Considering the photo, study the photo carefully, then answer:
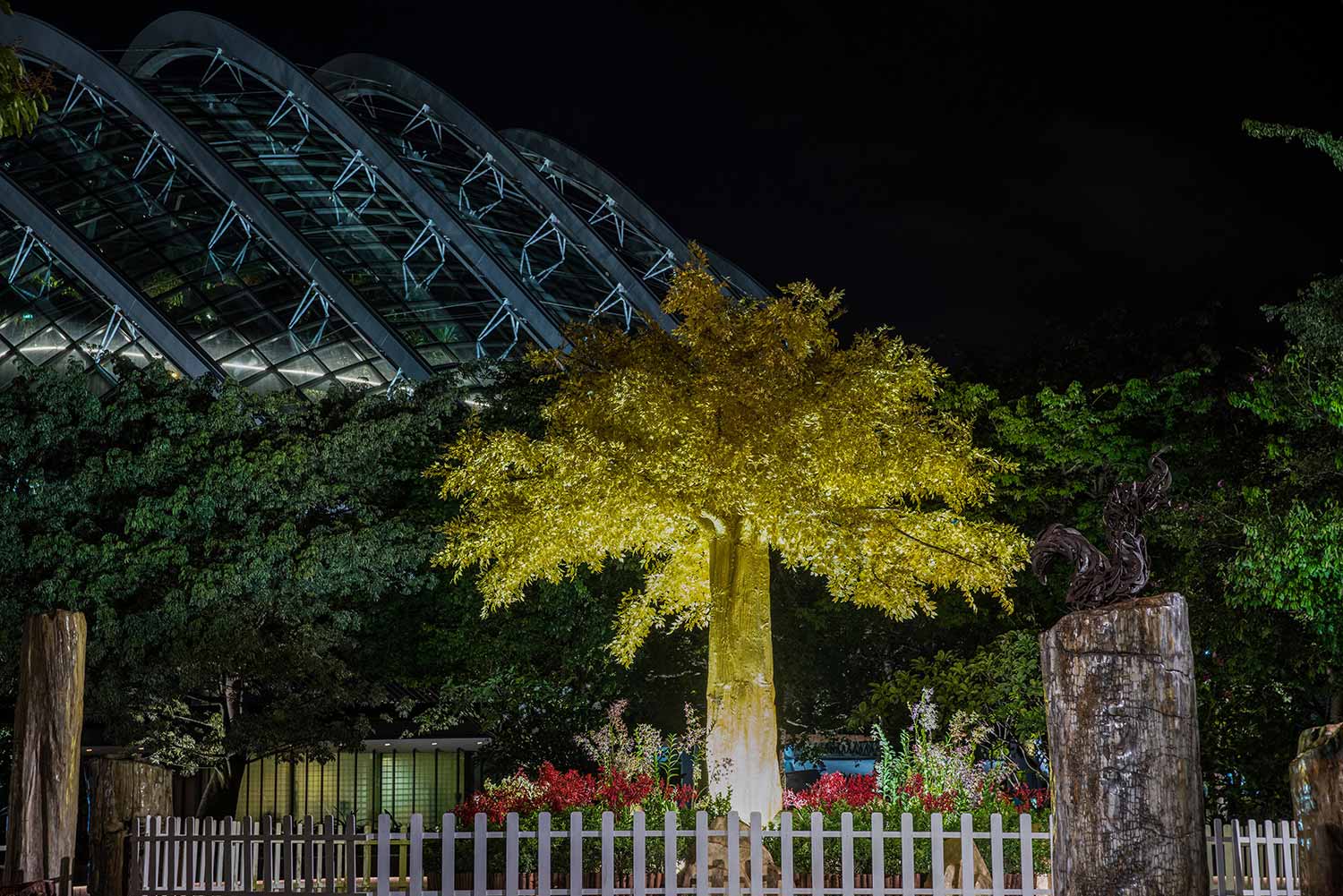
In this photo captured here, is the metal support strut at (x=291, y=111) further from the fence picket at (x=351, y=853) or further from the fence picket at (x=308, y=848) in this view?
the fence picket at (x=351, y=853)

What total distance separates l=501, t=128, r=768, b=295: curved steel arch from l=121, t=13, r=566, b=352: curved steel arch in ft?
36.8

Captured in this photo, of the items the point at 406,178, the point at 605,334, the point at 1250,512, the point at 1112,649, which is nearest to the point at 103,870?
the point at 605,334

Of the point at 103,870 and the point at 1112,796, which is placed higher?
the point at 1112,796

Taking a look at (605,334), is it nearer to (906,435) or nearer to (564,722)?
(906,435)

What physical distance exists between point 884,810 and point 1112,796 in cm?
799

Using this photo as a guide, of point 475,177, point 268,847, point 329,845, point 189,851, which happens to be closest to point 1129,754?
point 329,845

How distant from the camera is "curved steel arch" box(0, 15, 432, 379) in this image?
3441cm

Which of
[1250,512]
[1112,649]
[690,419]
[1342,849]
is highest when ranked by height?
[690,419]

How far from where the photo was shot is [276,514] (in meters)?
21.6

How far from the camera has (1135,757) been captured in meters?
6.46

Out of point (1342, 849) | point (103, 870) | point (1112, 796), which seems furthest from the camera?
point (103, 870)

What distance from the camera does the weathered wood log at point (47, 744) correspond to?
11281mm

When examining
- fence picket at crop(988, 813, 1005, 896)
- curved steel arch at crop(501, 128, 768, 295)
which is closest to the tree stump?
fence picket at crop(988, 813, 1005, 896)

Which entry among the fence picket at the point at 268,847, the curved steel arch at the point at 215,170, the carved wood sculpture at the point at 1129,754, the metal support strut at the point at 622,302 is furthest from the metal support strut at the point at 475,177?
the carved wood sculpture at the point at 1129,754
